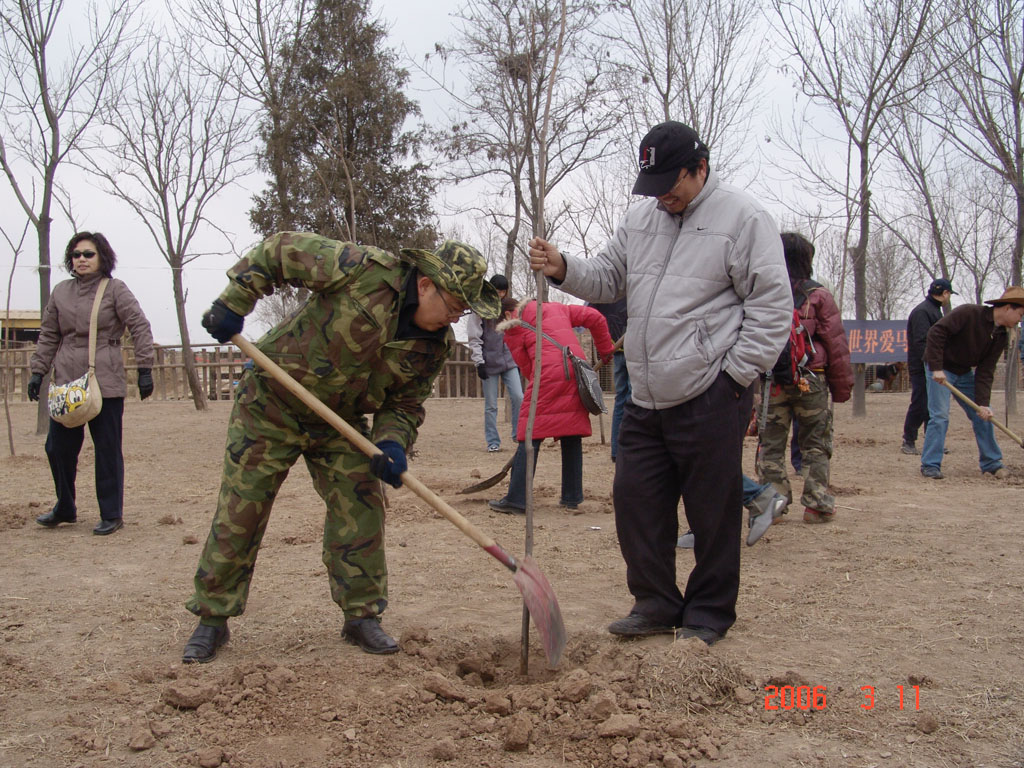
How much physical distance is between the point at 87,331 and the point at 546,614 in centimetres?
393

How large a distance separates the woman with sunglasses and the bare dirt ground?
13.7 inches

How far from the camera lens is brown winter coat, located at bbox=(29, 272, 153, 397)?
5.64 meters

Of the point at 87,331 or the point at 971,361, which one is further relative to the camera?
the point at 971,361

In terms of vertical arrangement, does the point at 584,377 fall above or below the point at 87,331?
below

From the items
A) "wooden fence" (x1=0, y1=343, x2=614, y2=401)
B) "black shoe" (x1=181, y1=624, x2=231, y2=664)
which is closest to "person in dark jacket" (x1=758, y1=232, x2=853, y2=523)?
"black shoe" (x1=181, y1=624, x2=231, y2=664)

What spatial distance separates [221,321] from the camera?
10.5 ft

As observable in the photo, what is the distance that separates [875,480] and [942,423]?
0.80 metres

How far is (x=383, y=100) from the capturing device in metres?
19.0

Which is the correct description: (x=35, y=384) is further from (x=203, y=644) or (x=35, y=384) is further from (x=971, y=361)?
(x=971, y=361)

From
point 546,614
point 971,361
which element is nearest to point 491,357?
point 971,361

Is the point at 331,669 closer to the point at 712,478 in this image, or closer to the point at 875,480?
the point at 712,478

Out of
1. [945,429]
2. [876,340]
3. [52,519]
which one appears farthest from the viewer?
[876,340]

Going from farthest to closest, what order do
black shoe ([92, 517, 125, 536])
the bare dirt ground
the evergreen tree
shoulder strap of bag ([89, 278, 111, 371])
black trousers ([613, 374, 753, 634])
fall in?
1. the evergreen tree
2. black shoe ([92, 517, 125, 536])
3. shoulder strap of bag ([89, 278, 111, 371])
4. black trousers ([613, 374, 753, 634])
5. the bare dirt ground

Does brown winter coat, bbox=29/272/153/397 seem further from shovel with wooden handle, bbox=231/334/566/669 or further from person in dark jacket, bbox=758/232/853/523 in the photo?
person in dark jacket, bbox=758/232/853/523
